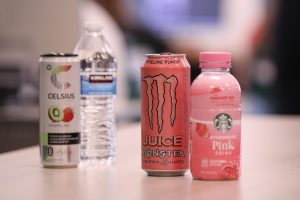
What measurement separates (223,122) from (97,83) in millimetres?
354

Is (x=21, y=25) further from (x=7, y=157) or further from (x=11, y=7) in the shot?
(x=7, y=157)

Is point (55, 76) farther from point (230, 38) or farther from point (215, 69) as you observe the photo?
point (230, 38)

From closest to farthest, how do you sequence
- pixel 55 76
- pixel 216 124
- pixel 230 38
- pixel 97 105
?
pixel 216 124, pixel 55 76, pixel 97 105, pixel 230 38

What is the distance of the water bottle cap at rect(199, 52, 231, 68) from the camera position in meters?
1.39

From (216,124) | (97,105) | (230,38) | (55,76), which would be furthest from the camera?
(230,38)

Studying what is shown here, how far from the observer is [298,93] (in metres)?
5.25

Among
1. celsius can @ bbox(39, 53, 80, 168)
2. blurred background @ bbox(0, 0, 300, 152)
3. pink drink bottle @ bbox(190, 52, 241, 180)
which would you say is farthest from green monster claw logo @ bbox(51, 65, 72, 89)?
blurred background @ bbox(0, 0, 300, 152)

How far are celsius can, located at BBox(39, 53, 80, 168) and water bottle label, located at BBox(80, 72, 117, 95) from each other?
1.6 inches

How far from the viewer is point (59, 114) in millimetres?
1563

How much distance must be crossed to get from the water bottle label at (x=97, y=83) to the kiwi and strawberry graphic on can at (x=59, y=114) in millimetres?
69

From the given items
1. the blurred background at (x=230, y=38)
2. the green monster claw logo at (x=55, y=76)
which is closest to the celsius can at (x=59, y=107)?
the green monster claw logo at (x=55, y=76)

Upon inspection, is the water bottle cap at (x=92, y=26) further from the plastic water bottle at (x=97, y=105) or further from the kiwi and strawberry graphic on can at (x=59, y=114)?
the kiwi and strawberry graphic on can at (x=59, y=114)

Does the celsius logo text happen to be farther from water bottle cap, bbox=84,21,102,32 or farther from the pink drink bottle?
water bottle cap, bbox=84,21,102,32

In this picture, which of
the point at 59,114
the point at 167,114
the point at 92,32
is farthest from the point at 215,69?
the point at 92,32
